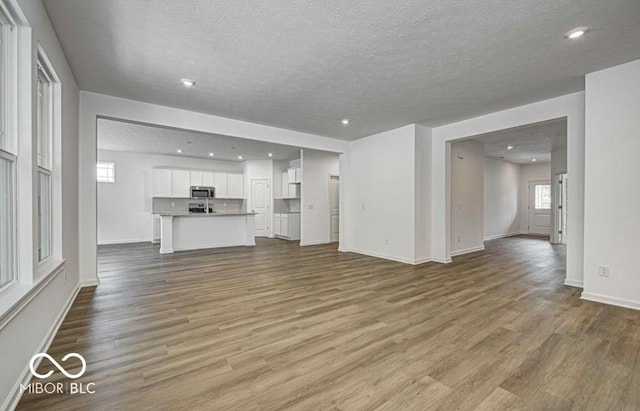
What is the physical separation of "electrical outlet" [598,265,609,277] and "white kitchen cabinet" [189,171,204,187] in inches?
367

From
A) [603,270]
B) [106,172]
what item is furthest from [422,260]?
[106,172]

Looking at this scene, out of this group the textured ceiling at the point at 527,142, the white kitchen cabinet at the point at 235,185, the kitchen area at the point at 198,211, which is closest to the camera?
the textured ceiling at the point at 527,142

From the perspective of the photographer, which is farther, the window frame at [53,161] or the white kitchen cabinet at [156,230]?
the white kitchen cabinet at [156,230]

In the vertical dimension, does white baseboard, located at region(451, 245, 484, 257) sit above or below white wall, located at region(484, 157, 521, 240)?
below

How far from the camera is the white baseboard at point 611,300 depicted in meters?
3.00

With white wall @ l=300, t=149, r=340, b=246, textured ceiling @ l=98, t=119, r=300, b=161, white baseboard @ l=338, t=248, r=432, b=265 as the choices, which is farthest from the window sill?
white wall @ l=300, t=149, r=340, b=246

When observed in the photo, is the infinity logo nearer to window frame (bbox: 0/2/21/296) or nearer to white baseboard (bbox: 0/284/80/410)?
white baseboard (bbox: 0/284/80/410)

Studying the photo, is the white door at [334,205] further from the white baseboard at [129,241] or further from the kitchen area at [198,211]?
the white baseboard at [129,241]

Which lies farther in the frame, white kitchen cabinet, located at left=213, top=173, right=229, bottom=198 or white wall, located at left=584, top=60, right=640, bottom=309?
white kitchen cabinet, located at left=213, top=173, right=229, bottom=198

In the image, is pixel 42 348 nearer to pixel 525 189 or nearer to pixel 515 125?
pixel 515 125

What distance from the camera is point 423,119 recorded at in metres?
5.00

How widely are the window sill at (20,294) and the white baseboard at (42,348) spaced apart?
415 millimetres

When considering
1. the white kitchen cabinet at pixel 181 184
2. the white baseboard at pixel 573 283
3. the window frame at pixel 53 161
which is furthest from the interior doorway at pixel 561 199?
the white kitchen cabinet at pixel 181 184

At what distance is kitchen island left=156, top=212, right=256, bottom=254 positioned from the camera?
6508 millimetres
